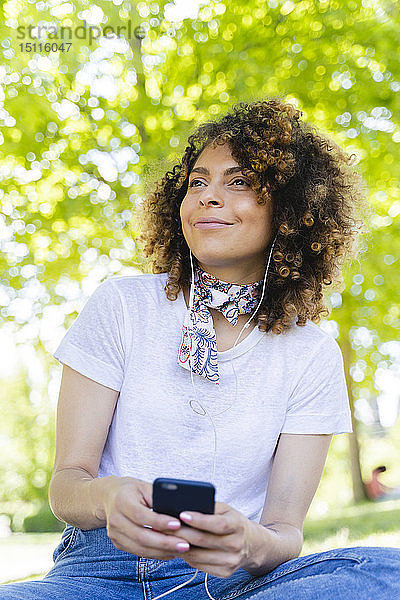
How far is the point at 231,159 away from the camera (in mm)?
2266

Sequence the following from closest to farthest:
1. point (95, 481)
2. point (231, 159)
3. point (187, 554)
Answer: point (187, 554)
point (95, 481)
point (231, 159)

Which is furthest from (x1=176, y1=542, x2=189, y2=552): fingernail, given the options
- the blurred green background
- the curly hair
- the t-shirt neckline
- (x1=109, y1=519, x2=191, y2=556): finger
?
the blurred green background

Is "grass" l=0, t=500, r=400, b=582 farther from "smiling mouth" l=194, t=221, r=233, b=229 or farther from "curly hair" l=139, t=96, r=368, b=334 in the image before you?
"smiling mouth" l=194, t=221, r=233, b=229

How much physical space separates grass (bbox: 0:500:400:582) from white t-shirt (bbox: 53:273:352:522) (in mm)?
3692

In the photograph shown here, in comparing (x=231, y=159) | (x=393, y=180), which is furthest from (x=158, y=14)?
(x=231, y=159)

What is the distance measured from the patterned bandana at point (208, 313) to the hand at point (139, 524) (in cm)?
61

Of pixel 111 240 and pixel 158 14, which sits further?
pixel 111 240

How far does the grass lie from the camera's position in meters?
6.35

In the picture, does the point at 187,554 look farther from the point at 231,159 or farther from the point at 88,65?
the point at 88,65

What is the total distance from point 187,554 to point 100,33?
428 centimetres

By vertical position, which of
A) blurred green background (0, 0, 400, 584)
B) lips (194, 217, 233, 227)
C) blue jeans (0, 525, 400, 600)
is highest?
blurred green background (0, 0, 400, 584)

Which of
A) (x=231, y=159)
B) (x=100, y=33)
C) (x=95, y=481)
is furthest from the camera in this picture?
(x=100, y=33)

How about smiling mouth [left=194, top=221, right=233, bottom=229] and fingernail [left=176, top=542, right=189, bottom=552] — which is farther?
smiling mouth [left=194, top=221, right=233, bottom=229]

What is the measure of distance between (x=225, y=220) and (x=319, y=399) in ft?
2.08
